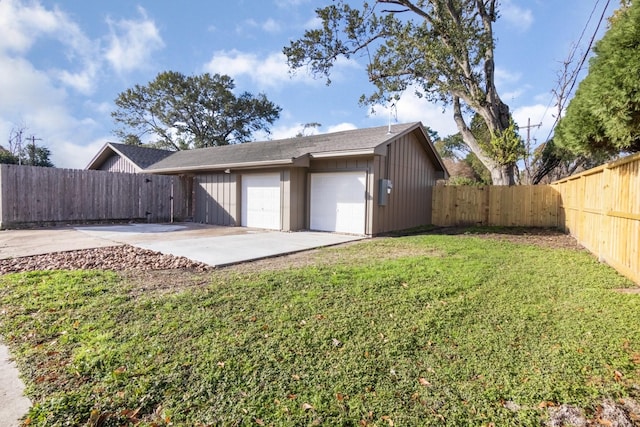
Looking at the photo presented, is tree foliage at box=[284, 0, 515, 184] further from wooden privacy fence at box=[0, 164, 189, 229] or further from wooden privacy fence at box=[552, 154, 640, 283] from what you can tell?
wooden privacy fence at box=[0, 164, 189, 229]

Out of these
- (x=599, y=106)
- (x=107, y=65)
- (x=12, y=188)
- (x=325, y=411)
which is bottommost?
(x=325, y=411)

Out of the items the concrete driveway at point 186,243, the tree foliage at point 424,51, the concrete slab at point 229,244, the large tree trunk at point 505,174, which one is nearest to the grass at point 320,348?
the concrete slab at point 229,244

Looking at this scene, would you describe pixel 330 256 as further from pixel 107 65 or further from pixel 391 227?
pixel 107 65

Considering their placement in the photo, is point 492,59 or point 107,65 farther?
point 107,65

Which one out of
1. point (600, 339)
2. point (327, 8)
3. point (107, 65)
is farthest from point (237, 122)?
point (600, 339)

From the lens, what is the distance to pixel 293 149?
12188 millimetres

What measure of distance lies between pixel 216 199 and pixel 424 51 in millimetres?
10585

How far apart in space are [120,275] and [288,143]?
9578 millimetres

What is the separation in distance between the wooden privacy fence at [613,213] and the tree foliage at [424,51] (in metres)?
6.09

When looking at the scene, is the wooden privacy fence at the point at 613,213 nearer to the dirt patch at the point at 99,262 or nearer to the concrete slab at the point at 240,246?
the concrete slab at the point at 240,246

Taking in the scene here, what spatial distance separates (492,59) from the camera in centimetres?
1495

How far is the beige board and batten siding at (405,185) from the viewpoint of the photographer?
10633 millimetres

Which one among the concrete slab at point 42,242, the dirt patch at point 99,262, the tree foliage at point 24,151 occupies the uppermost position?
the tree foliage at point 24,151

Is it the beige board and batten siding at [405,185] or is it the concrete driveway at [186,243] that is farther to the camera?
the beige board and batten siding at [405,185]
